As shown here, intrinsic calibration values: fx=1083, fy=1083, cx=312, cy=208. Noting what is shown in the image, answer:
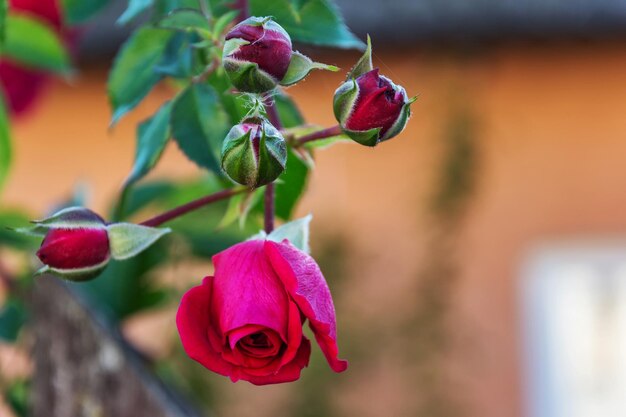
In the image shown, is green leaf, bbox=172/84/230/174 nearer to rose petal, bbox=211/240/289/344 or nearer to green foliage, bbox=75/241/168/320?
rose petal, bbox=211/240/289/344

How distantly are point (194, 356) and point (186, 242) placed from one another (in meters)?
0.47

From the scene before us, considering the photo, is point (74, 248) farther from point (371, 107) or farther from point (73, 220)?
point (371, 107)

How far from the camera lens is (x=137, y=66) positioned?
24.5 inches

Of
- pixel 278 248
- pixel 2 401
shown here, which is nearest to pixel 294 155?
pixel 278 248

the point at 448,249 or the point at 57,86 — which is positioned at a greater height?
the point at 57,86

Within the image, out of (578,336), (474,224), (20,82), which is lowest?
(578,336)

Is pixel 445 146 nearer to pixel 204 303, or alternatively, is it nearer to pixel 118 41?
pixel 118 41

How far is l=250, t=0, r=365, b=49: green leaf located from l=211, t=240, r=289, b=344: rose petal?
0.15 m

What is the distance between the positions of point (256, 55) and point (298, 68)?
26 millimetres

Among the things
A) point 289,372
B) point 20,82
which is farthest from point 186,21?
point 20,82

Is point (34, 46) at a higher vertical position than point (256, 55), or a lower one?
lower

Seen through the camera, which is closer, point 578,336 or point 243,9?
point 243,9

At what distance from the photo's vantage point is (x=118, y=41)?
113 inches

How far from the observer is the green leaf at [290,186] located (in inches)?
22.3
